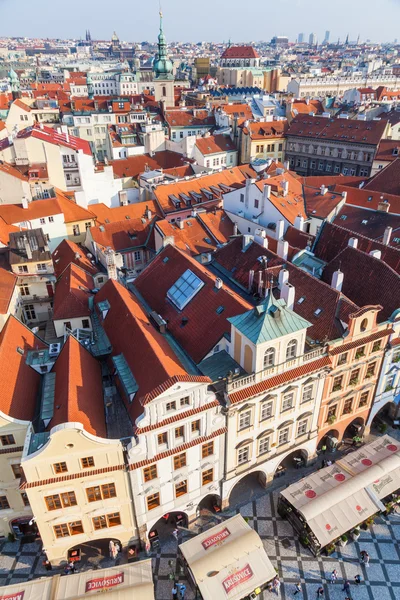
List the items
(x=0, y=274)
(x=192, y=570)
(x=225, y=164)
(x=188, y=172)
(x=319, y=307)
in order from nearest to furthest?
(x=192, y=570) → (x=319, y=307) → (x=0, y=274) → (x=188, y=172) → (x=225, y=164)

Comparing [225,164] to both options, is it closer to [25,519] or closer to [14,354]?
[14,354]

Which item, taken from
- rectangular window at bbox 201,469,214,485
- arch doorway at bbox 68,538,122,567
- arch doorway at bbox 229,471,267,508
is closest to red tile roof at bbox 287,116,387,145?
arch doorway at bbox 229,471,267,508

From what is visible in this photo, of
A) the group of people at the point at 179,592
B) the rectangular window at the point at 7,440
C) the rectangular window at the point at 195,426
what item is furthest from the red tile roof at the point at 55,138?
the group of people at the point at 179,592

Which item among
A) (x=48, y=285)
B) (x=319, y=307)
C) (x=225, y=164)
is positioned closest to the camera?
(x=319, y=307)

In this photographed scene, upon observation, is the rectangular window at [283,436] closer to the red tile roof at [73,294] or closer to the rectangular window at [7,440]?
the rectangular window at [7,440]

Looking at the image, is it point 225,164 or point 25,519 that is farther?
point 225,164

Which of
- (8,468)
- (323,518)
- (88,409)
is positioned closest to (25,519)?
(8,468)

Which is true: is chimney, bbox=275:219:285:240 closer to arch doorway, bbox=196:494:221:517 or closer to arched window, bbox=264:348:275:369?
arched window, bbox=264:348:275:369
